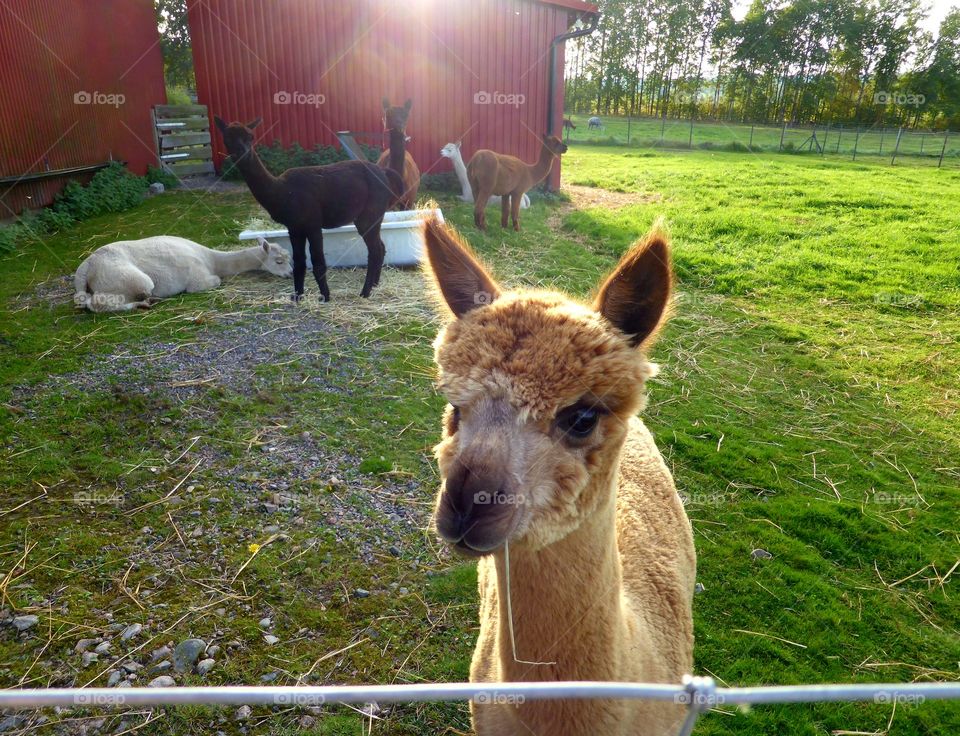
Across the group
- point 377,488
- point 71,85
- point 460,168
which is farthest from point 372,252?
point 71,85

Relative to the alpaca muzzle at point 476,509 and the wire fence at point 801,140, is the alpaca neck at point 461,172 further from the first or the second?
the alpaca muzzle at point 476,509

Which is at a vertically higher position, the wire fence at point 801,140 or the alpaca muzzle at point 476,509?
the wire fence at point 801,140

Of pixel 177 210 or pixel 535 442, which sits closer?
pixel 535 442

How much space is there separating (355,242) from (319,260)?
1.52 m

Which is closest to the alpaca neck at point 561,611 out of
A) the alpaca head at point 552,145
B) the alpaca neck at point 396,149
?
the alpaca neck at point 396,149

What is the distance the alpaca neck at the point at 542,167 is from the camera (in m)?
12.4

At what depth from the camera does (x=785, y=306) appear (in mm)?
8000

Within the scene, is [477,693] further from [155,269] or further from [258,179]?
[155,269]

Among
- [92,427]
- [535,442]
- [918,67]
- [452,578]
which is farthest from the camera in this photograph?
[918,67]

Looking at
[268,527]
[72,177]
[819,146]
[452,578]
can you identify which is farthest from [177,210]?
[819,146]

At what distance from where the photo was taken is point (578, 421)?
1.75 m

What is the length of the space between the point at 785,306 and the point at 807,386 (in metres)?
2.37

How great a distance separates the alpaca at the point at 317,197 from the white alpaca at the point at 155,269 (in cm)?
112

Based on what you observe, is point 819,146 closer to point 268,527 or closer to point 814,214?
point 814,214
